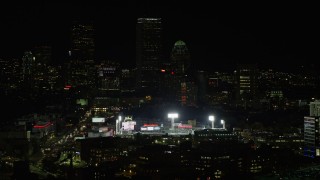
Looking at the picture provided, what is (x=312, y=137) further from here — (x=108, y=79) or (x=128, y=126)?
(x=108, y=79)

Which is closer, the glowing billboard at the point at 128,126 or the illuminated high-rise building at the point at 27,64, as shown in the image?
the glowing billboard at the point at 128,126

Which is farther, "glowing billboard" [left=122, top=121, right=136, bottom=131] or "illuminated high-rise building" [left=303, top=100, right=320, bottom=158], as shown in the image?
"glowing billboard" [left=122, top=121, right=136, bottom=131]

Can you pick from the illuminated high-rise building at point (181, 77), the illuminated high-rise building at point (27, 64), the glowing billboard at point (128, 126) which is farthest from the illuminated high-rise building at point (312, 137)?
the illuminated high-rise building at point (27, 64)

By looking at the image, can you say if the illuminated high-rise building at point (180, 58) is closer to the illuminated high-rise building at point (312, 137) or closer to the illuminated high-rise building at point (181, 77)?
the illuminated high-rise building at point (181, 77)

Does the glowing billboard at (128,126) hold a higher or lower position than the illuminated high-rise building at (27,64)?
lower

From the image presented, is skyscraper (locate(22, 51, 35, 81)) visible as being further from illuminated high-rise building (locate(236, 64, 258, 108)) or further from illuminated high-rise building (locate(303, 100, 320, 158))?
illuminated high-rise building (locate(303, 100, 320, 158))

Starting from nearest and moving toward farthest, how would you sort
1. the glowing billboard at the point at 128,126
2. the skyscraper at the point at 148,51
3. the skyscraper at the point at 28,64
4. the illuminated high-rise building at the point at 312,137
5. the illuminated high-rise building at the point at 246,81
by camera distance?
the illuminated high-rise building at the point at 312,137 < the glowing billboard at the point at 128,126 < the illuminated high-rise building at the point at 246,81 < the skyscraper at the point at 28,64 < the skyscraper at the point at 148,51

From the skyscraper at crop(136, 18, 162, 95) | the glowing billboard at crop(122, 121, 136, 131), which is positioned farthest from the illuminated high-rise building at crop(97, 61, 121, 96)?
the glowing billboard at crop(122, 121, 136, 131)

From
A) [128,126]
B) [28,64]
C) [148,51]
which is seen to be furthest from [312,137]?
[28,64]

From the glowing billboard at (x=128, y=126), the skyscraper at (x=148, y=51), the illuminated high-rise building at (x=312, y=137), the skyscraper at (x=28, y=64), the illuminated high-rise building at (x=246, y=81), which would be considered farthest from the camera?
the skyscraper at (x=148, y=51)
